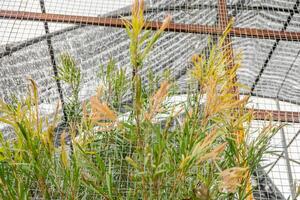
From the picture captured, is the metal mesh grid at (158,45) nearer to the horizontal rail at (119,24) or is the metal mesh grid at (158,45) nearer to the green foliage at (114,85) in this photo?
the horizontal rail at (119,24)

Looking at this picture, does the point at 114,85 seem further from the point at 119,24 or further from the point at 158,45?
the point at 158,45

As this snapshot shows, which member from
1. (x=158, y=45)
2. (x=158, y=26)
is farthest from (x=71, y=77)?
(x=158, y=45)

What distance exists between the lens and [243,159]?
3.16 ft

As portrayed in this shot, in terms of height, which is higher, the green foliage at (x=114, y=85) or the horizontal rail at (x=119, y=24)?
the horizontal rail at (x=119, y=24)

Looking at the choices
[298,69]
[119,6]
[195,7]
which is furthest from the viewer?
[298,69]

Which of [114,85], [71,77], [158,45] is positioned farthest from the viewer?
[158,45]

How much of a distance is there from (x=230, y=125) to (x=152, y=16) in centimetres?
187

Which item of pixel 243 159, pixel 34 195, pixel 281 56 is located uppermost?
pixel 281 56

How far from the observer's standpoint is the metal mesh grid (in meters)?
2.11

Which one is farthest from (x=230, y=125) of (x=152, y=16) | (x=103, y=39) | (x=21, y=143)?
(x=152, y=16)

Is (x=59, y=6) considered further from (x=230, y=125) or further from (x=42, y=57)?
(x=230, y=125)

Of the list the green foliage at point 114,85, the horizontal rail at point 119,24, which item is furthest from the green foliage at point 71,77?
the horizontal rail at point 119,24

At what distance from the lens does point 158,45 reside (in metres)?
2.57

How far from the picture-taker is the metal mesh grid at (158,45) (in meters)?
2.11
